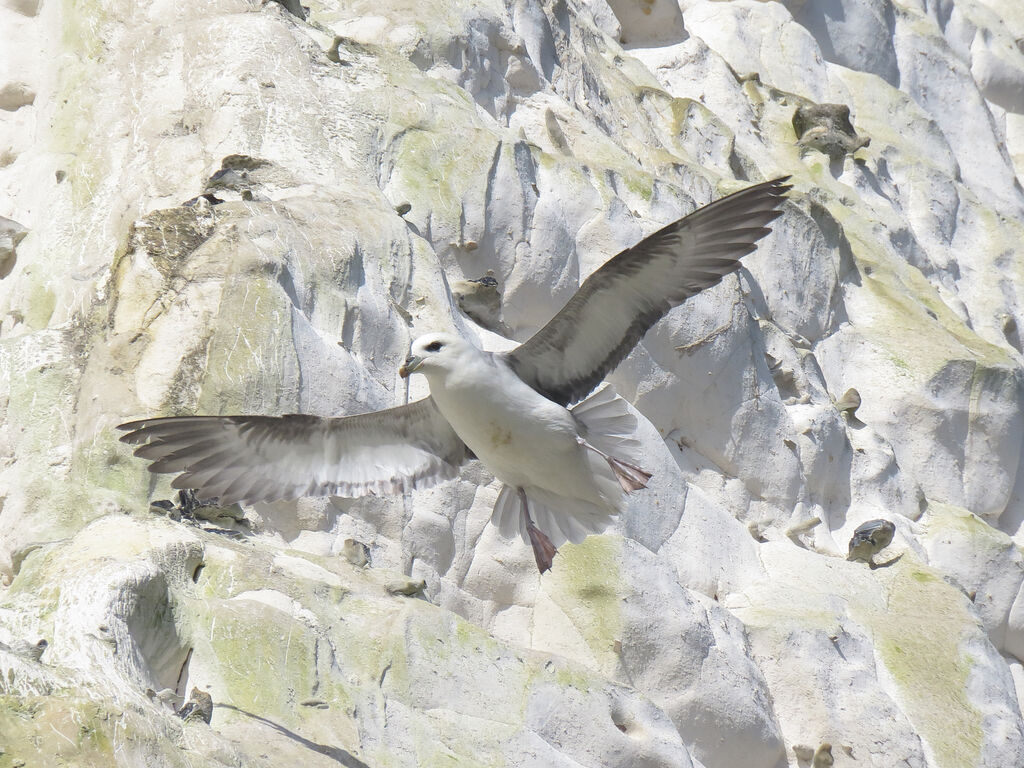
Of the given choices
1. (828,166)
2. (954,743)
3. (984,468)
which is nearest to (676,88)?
(828,166)

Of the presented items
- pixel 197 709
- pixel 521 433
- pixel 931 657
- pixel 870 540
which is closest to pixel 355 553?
pixel 521 433

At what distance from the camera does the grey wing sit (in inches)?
226

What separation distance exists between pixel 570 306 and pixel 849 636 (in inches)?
128

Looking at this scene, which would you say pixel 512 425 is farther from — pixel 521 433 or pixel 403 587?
pixel 403 587

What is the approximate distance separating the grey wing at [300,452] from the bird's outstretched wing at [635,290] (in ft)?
1.81

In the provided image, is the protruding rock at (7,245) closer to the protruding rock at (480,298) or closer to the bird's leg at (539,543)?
the protruding rock at (480,298)

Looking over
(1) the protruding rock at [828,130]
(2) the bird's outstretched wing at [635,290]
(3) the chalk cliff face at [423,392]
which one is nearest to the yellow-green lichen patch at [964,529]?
(3) the chalk cliff face at [423,392]

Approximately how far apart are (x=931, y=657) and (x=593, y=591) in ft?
7.21

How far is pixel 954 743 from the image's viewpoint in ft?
25.1

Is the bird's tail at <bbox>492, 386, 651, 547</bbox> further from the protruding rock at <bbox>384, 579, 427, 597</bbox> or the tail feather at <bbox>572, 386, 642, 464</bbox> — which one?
the protruding rock at <bbox>384, 579, 427, 597</bbox>

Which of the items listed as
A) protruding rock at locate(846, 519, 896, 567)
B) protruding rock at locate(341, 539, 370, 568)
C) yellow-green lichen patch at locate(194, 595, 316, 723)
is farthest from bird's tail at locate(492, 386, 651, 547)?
protruding rock at locate(846, 519, 896, 567)

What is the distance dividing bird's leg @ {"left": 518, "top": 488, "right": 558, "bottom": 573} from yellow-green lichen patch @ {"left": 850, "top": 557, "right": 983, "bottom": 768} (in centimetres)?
294

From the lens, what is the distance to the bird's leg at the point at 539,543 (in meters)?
5.77

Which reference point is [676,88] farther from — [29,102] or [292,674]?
[292,674]
